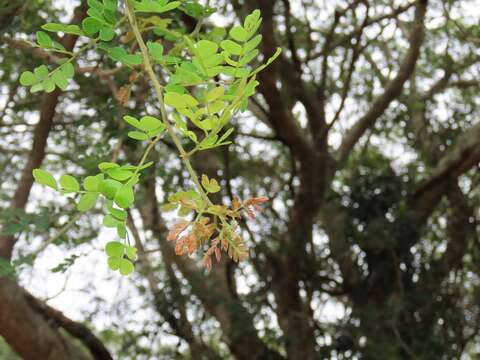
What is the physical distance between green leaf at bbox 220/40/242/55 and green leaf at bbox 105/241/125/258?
25 centimetres

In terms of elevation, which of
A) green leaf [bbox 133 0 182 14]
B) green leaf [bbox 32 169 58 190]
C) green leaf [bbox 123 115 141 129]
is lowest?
green leaf [bbox 32 169 58 190]

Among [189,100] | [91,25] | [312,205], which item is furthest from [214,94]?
[312,205]

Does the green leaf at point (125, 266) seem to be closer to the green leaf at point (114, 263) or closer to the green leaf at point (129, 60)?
the green leaf at point (114, 263)

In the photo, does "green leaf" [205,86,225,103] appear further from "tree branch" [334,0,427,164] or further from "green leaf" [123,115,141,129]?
"tree branch" [334,0,427,164]

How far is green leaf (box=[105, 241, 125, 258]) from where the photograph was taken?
2.78 ft

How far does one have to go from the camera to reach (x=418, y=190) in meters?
3.99

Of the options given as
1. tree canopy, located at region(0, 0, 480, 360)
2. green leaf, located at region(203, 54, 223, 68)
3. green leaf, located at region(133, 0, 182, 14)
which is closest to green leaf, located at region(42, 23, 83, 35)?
green leaf, located at region(133, 0, 182, 14)

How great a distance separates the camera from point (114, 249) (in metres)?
0.85

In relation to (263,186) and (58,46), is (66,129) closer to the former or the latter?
(263,186)

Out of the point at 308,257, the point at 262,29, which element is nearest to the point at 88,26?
the point at 262,29

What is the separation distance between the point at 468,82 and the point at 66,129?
2.19 m

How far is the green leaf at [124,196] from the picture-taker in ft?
2.58

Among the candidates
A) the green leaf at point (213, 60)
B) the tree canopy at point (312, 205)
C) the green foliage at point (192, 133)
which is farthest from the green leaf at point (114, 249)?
the tree canopy at point (312, 205)

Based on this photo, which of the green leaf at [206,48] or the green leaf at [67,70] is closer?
the green leaf at [206,48]
